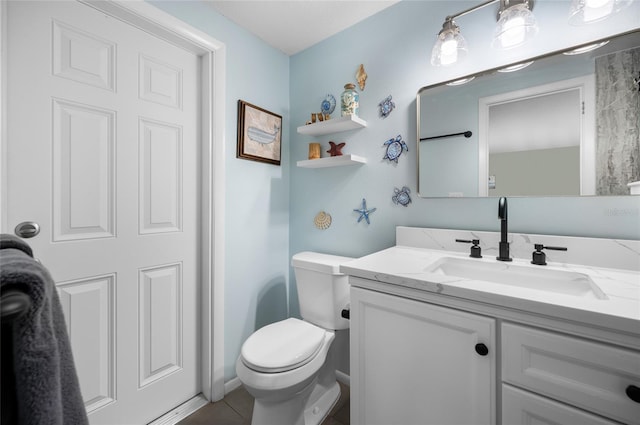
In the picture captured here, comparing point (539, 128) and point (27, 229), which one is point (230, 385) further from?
point (539, 128)

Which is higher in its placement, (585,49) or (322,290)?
(585,49)

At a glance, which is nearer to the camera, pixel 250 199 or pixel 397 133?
pixel 397 133

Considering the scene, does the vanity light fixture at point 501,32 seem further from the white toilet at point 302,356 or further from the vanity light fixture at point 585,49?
the white toilet at point 302,356

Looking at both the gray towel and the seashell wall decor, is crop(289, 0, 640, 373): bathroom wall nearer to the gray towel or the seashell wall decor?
the seashell wall decor

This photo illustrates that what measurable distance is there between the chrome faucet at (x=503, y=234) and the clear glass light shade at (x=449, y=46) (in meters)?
0.69

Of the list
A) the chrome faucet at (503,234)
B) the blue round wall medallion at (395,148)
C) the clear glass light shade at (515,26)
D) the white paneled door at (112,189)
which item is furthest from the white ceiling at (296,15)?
the chrome faucet at (503,234)

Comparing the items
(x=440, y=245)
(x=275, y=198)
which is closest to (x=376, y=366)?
(x=440, y=245)

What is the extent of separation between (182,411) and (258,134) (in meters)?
1.60

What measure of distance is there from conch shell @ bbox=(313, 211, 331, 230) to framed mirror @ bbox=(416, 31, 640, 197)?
0.62m

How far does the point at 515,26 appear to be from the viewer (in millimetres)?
1089

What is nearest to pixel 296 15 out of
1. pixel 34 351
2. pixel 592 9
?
pixel 592 9

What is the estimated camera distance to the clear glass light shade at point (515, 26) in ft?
3.52

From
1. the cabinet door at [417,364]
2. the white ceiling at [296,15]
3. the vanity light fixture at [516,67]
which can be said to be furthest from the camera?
the white ceiling at [296,15]

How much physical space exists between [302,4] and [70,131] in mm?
1279
